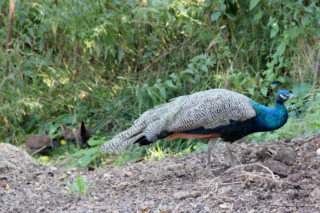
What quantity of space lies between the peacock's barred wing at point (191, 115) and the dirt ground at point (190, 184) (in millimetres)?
415

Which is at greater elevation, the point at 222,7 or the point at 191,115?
the point at 222,7

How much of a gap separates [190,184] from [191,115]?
0.61m

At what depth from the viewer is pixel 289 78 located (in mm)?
5734

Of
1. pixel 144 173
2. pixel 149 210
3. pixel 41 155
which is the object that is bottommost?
pixel 41 155

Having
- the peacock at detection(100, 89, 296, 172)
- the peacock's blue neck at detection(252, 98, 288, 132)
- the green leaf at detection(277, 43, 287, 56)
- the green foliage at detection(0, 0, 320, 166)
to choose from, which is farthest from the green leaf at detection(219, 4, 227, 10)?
the peacock's blue neck at detection(252, 98, 288, 132)

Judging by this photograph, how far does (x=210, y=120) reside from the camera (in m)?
3.86

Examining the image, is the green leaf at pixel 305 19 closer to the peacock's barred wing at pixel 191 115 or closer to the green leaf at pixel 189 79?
the peacock's barred wing at pixel 191 115

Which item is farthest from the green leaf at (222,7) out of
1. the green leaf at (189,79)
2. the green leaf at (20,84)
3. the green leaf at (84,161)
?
the green leaf at (20,84)

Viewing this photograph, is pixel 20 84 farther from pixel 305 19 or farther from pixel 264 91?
pixel 305 19

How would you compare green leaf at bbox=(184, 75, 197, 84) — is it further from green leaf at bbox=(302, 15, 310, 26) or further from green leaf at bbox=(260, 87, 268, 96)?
green leaf at bbox=(302, 15, 310, 26)


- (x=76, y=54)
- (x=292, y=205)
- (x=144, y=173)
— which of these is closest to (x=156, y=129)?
(x=144, y=173)

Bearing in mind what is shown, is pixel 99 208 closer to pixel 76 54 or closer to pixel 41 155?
pixel 41 155

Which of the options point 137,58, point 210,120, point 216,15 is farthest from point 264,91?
point 137,58

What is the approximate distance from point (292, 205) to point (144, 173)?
1.71 meters
